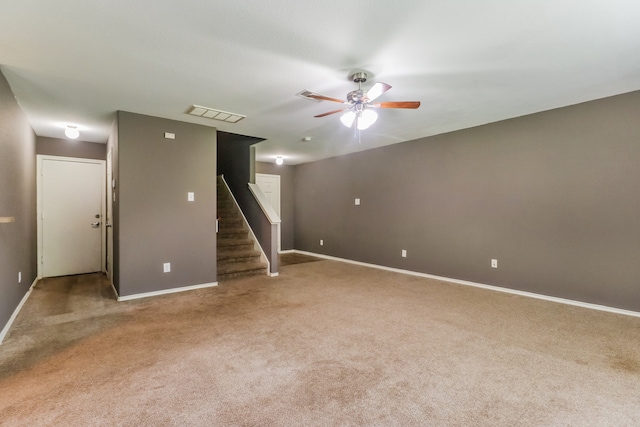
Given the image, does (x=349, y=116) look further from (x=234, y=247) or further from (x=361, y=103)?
(x=234, y=247)

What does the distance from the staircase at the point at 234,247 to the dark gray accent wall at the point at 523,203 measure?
7.26ft

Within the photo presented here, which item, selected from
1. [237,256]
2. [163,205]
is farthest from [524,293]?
[163,205]

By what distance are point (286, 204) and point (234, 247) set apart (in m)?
2.64

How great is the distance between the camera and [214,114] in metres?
3.81

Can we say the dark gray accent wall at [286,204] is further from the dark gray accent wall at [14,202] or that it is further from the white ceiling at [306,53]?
the dark gray accent wall at [14,202]

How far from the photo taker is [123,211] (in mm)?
3676

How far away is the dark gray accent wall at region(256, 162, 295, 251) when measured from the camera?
7.69 meters

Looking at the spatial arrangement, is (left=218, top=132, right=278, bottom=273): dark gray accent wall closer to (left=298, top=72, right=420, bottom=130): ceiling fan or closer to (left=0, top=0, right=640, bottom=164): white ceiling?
(left=0, top=0, right=640, bottom=164): white ceiling

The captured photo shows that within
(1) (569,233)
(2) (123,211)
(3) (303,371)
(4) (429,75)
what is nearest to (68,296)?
(2) (123,211)

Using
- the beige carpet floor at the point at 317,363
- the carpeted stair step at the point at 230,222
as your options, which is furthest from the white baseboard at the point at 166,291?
the carpeted stair step at the point at 230,222

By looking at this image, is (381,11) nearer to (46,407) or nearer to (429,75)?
(429,75)

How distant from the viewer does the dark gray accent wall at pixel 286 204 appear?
769 centimetres

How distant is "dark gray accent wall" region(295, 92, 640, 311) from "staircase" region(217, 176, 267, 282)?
2.21 m

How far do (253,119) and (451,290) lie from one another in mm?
3645
